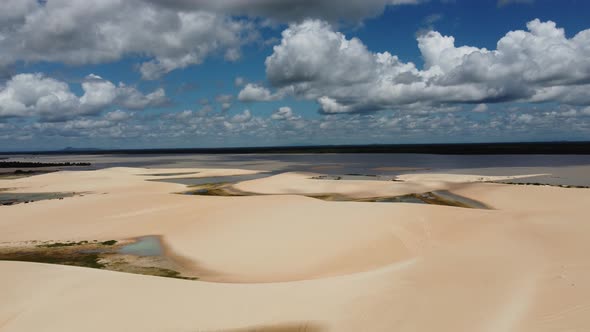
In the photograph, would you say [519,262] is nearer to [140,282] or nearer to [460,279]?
[460,279]

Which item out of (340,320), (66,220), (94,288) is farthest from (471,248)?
(66,220)

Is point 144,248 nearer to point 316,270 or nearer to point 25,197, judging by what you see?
point 316,270

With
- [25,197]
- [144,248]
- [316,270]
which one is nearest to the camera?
[316,270]

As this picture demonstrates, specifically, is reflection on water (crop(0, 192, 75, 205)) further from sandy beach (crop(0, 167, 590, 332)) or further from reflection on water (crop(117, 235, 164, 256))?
reflection on water (crop(117, 235, 164, 256))

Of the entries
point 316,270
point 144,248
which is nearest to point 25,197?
point 144,248

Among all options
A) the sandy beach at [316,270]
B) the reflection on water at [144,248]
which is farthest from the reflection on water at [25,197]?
the reflection on water at [144,248]
